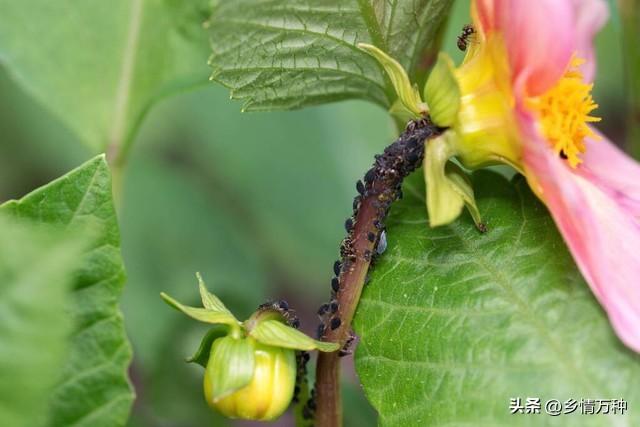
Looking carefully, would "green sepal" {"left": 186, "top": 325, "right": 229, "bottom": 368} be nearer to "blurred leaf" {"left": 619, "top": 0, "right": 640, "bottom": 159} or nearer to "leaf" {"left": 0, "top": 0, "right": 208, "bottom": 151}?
"leaf" {"left": 0, "top": 0, "right": 208, "bottom": 151}

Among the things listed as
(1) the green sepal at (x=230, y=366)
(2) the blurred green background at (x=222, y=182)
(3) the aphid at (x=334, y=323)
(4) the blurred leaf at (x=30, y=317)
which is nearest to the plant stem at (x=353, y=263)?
(3) the aphid at (x=334, y=323)

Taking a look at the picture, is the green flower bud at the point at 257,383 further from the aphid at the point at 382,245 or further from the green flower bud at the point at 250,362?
the aphid at the point at 382,245

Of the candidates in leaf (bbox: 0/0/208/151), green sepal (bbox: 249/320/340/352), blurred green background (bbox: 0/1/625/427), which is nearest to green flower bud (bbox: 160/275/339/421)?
green sepal (bbox: 249/320/340/352)

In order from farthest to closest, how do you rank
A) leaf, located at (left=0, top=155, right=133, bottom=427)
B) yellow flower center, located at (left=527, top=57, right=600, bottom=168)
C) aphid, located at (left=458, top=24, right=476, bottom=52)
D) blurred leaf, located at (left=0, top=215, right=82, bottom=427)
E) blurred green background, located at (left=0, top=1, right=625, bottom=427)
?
blurred green background, located at (left=0, top=1, right=625, bottom=427), aphid, located at (left=458, top=24, right=476, bottom=52), yellow flower center, located at (left=527, top=57, right=600, bottom=168), leaf, located at (left=0, top=155, right=133, bottom=427), blurred leaf, located at (left=0, top=215, right=82, bottom=427)

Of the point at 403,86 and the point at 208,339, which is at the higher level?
the point at 403,86

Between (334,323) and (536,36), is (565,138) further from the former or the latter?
(334,323)

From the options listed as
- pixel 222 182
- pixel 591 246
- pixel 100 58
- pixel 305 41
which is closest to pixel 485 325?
pixel 591 246
